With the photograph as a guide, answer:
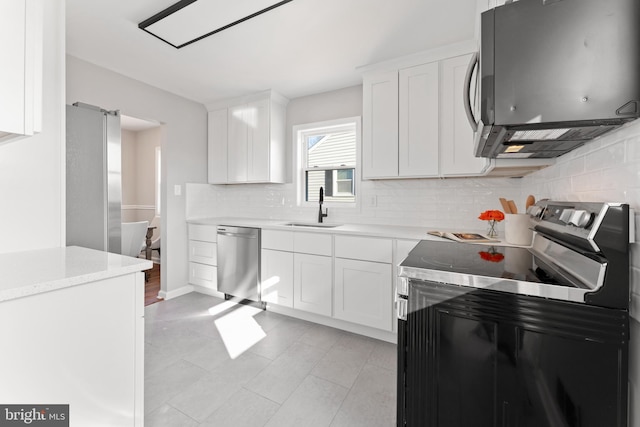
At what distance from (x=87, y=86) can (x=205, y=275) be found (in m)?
2.32

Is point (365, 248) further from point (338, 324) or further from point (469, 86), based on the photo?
point (469, 86)

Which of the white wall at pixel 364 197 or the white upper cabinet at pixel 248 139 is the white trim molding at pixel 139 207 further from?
the white upper cabinet at pixel 248 139

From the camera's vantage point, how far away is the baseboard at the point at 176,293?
11.0 ft

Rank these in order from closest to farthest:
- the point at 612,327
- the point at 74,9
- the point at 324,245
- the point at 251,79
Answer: the point at 612,327 → the point at 74,9 → the point at 324,245 → the point at 251,79

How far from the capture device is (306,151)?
11.6 ft

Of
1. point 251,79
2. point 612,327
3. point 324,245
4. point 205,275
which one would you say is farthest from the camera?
point 205,275

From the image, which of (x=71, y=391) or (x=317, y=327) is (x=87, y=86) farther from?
(x=317, y=327)

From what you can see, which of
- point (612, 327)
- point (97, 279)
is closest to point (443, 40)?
point (612, 327)

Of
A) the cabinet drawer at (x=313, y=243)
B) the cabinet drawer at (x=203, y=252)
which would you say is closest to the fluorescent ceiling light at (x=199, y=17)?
the cabinet drawer at (x=313, y=243)

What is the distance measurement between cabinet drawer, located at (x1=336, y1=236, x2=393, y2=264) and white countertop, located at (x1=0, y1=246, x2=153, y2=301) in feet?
5.34

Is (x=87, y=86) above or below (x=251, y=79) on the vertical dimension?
below

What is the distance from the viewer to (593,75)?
0.84 meters

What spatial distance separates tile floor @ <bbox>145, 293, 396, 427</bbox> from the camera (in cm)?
155

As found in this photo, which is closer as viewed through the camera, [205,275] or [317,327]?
[317,327]
